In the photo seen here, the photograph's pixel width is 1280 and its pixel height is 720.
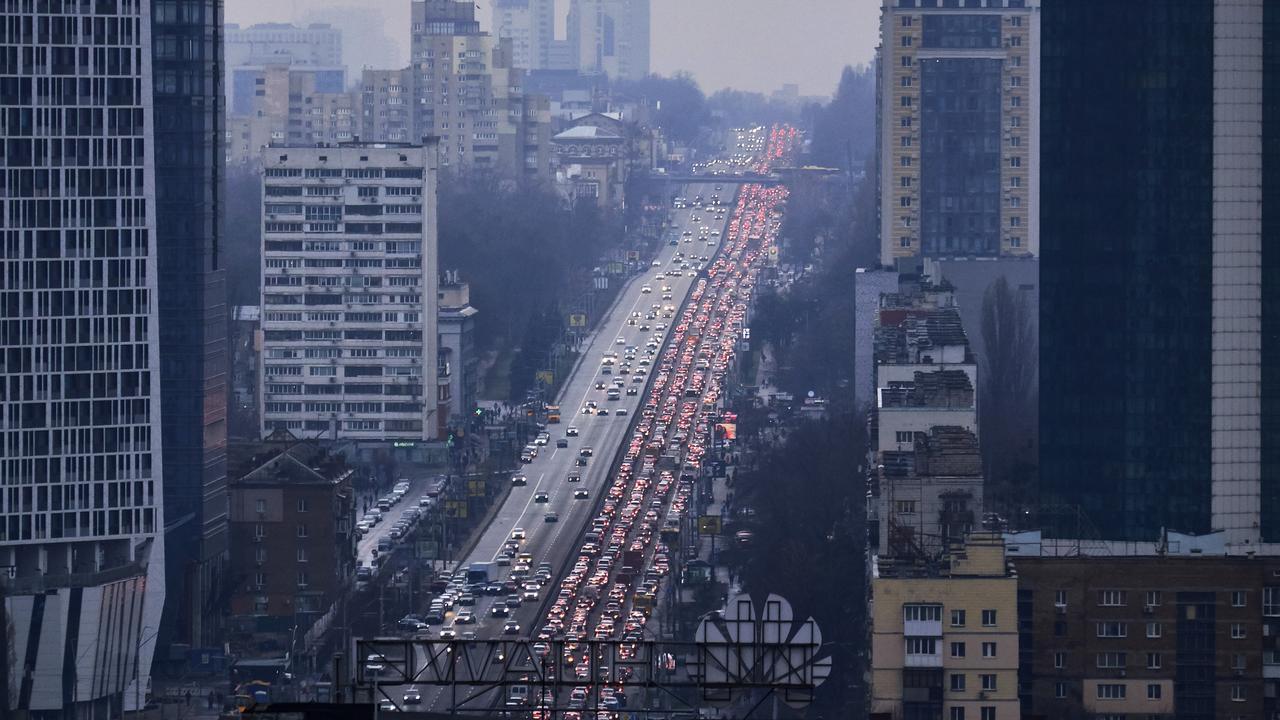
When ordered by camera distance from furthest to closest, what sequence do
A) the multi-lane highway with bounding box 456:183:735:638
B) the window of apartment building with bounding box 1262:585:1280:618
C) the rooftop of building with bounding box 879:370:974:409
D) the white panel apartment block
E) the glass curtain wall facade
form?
the multi-lane highway with bounding box 456:183:735:638 < the glass curtain wall facade < the rooftop of building with bounding box 879:370:974:409 < the white panel apartment block < the window of apartment building with bounding box 1262:585:1280:618

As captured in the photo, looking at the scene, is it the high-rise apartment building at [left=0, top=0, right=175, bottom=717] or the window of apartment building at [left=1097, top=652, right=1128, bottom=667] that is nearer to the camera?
the window of apartment building at [left=1097, top=652, right=1128, bottom=667]

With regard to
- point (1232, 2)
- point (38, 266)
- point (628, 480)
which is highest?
point (1232, 2)

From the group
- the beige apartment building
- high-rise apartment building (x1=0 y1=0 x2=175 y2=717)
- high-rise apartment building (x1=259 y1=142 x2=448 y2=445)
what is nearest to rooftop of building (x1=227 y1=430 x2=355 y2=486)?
high-rise apartment building (x1=0 y1=0 x2=175 y2=717)

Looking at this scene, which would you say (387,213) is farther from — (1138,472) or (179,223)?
(1138,472)

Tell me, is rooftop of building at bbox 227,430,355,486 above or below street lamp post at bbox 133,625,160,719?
above

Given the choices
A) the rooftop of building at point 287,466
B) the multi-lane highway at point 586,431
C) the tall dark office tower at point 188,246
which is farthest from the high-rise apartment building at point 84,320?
the multi-lane highway at point 586,431

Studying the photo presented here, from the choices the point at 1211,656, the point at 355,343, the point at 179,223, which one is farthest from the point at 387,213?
the point at 1211,656

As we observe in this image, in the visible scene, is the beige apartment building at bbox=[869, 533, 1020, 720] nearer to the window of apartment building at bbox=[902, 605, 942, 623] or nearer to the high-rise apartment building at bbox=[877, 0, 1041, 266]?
the window of apartment building at bbox=[902, 605, 942, 623]
